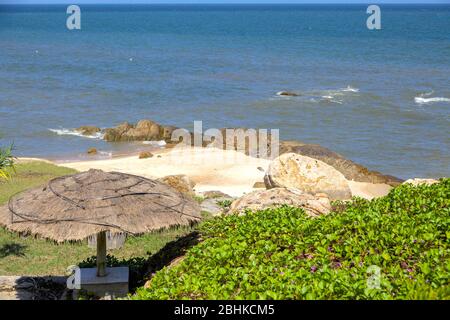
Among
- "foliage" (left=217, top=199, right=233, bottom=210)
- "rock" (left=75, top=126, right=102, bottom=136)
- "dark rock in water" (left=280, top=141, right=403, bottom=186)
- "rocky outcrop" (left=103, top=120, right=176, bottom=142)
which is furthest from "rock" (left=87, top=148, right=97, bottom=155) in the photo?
"foliage" (left=217, top=199, right=233, bottom=210)

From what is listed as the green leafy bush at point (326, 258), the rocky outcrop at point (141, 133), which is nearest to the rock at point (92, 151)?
the rocky outcrop at point (141, 133)

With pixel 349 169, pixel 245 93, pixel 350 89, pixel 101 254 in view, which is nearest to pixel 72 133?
pixel 245 93

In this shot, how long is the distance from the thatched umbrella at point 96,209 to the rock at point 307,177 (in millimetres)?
9242

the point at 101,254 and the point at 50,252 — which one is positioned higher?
the point at 101,254

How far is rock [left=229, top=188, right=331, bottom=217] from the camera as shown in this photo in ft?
45.5

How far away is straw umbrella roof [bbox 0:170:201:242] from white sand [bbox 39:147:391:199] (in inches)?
449

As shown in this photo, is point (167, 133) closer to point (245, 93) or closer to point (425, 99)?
point (245, 93)

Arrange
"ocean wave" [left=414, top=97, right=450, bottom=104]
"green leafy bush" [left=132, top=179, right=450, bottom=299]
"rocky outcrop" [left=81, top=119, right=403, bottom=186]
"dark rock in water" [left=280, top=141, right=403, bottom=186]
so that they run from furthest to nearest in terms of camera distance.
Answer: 1. "ocean wave" [left=414, top=97, right=450, bottom=104]
2. "rocky outcrop" [left=81, top=119, right=403, bottom=186]
3. "dark rock in water" [left=280, top=141, right=403, bottom=186]
4. "green leafy bush" [left=132, top=179, right=450, bottom=299]

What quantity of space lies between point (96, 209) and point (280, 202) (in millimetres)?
4484

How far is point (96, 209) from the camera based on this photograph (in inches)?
433

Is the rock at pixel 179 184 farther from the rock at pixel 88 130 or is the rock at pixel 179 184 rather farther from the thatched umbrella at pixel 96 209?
the rock at pixel 88 130

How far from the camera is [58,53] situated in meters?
82.1

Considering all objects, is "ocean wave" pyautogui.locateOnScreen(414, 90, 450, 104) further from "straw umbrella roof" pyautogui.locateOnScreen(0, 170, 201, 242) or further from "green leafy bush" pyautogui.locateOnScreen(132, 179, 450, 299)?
"straw umbrella roof" pyautogui.locateOnScreen(0, 170, 201, 242)

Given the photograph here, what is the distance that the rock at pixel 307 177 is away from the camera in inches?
823
